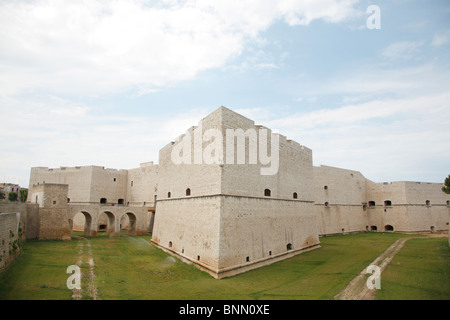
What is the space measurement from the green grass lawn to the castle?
1.36 metres

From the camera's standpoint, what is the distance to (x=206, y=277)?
498 inches

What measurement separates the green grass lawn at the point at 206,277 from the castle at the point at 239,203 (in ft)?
4.45

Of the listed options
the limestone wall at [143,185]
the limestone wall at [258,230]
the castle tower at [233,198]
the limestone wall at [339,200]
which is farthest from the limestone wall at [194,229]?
the limestone wall at [339,200]

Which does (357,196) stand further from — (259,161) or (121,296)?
(121,296)

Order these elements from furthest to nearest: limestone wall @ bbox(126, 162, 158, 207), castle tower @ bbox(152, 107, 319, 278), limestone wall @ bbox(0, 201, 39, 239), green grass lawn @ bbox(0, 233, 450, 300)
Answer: limestone wall @ bbox(126, 162, 158, 207) < limestone wall @ bbox(0, 201, 39, 239) < castle tower @ bbox(152, 107, 319, 278) < green grass lawn @ bbox(0, 233, 450, 300)

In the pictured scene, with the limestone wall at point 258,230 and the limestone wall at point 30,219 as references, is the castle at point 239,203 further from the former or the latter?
Answer: the limestone wall at point 30,219

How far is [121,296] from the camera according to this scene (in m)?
9.63

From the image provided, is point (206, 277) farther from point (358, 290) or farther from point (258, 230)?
point (358, 290)

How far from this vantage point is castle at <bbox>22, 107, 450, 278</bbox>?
1384 cm

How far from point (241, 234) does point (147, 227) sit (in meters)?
17.7

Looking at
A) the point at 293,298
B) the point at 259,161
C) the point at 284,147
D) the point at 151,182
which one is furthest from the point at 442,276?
the point at 151,182

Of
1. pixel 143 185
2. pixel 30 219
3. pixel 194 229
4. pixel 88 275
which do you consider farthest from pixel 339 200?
pixel 30 219

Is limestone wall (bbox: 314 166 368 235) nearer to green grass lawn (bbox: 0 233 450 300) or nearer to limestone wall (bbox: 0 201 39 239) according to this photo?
green grass lawn (bbox: 0 233 450 300)

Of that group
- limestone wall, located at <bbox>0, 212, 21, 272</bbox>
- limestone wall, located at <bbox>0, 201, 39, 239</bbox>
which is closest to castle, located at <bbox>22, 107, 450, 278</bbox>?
limestone wall, located at <bbox>0, 201, 39, 239</bbox>
